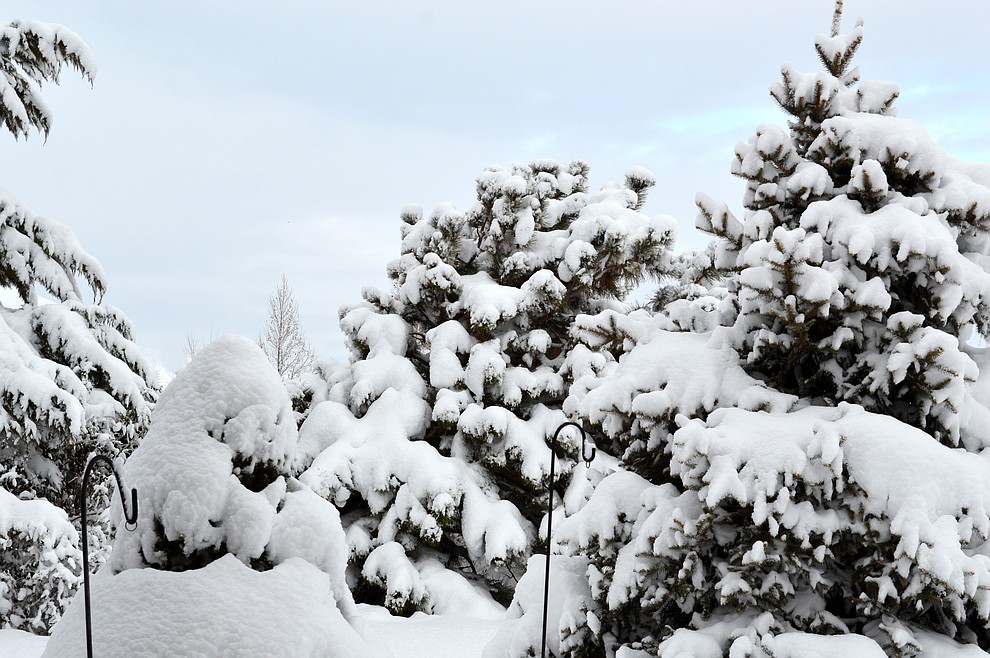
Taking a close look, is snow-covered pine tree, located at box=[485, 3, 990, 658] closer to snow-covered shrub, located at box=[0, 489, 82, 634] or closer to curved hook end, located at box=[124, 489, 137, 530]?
curved hook end, located at box=[124, 489, 137, 530]

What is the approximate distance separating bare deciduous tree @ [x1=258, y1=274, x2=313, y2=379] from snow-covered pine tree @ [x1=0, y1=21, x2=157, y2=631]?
12674 millimetres

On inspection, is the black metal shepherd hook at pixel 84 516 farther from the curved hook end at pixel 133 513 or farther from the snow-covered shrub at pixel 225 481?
the snow-covered shrub at pixel 225 481

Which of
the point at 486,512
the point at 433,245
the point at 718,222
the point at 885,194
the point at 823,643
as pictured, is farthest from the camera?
the point at 433,245

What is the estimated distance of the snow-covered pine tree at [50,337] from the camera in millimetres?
7410

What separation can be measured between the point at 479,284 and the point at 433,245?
96cm

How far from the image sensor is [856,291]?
12.6 feet

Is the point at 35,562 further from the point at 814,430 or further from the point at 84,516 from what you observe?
the point at 814,430

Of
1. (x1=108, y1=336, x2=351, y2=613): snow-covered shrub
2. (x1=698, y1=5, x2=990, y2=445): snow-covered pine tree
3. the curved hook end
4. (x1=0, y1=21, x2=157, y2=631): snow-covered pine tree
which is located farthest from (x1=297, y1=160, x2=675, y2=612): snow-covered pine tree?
the curved hook end

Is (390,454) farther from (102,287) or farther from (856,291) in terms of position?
(856,291)

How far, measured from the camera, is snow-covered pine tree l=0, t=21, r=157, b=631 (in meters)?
7.41

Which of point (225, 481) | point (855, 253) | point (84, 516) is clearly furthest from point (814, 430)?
point (84, 516)

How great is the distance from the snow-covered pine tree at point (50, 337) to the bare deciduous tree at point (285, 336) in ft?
41.6

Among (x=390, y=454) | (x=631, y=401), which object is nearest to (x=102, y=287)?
(x=390, y=454)

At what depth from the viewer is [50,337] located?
7973 millimetres
